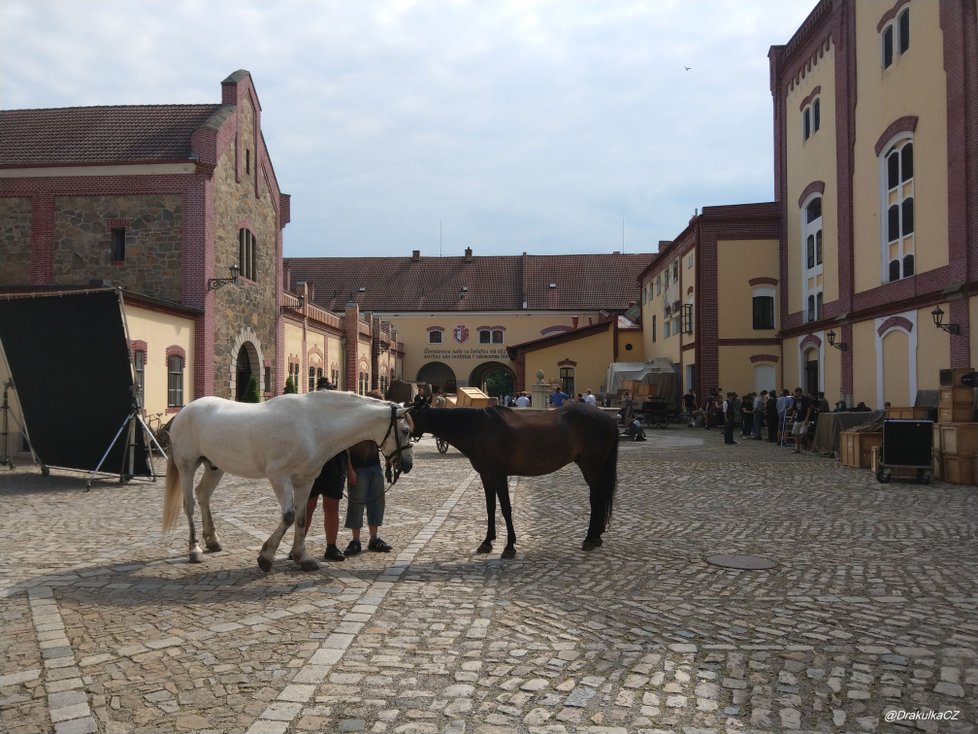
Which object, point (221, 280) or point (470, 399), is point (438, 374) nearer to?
point (470, 399)

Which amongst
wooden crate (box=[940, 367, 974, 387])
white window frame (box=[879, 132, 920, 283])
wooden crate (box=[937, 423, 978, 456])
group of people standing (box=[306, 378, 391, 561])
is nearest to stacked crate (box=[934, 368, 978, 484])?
wooden crate (box=[937, 423, 978, 456])

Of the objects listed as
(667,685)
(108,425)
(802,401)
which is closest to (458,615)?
(667,685)

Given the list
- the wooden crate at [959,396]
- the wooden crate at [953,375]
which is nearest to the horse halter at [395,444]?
the wooden crate at [959,396]

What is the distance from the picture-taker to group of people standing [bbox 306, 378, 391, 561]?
7461 mm

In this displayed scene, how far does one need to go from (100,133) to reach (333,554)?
2129 cm

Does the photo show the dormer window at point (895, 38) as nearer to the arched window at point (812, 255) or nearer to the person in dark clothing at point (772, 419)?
the arched window at point (812, 255)

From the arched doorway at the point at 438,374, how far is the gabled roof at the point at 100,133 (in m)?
37.7

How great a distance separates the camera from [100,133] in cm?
2341

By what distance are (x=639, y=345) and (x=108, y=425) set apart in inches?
1550

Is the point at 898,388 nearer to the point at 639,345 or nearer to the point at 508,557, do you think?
the point at 508,557

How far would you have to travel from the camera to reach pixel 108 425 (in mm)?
13570

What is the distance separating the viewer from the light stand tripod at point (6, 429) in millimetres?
15985

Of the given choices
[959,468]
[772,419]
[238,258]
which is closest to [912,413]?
[959,468]

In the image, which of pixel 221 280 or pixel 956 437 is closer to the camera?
pixel 956 437
